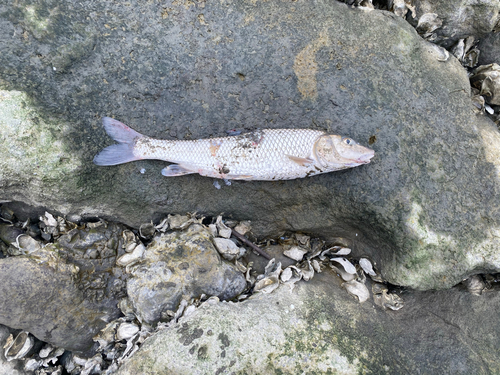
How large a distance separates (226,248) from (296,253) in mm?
919

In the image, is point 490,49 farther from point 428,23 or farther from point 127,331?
point 127,331

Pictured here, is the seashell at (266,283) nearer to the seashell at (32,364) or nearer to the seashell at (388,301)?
the seashell at (388,301)

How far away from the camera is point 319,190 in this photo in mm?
3658

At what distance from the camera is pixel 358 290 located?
11.8 feet

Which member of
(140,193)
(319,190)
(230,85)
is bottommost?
(140,193)

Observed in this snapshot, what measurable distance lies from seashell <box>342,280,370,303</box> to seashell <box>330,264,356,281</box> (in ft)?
0.21

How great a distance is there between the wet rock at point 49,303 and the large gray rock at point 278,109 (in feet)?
2.21

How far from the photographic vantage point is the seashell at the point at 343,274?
3746 millimetres

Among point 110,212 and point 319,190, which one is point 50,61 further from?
point 319,190

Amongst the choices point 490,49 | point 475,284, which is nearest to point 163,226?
point 475,284

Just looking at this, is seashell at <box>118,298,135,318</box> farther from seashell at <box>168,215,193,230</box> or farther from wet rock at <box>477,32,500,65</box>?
wet rock at <box>477,32,500,65</box>

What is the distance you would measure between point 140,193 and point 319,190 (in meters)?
2.14

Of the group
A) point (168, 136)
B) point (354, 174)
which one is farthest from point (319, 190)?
point (168, 136)

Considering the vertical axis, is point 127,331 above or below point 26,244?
below
